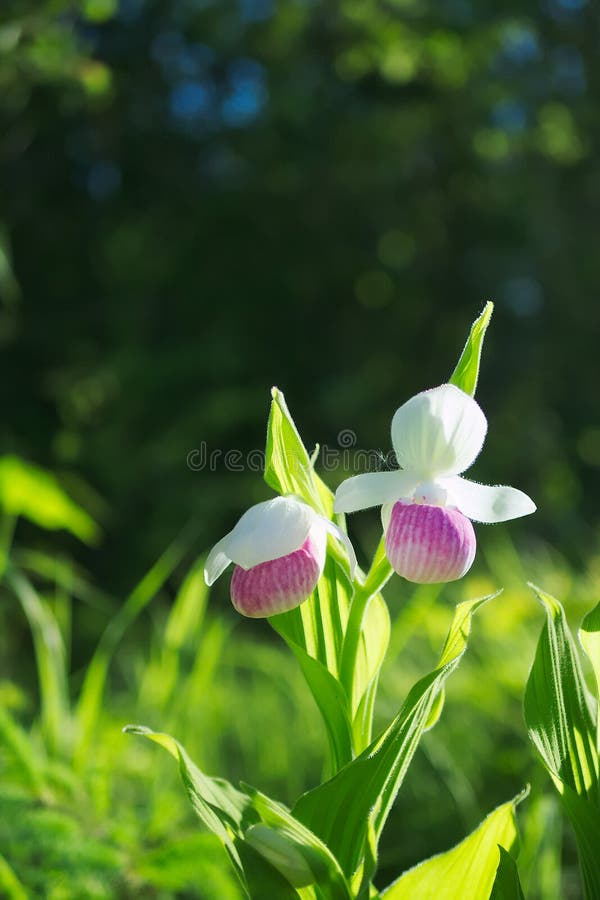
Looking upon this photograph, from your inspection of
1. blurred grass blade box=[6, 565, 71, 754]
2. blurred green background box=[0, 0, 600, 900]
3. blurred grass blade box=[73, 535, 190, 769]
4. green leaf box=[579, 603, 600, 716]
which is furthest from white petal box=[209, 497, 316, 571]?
blurred green background box=[0, 0, 600, 900]

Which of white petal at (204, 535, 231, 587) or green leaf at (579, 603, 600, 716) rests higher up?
white petal at (204, 535, 231, 587)

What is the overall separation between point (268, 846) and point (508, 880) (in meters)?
0.20

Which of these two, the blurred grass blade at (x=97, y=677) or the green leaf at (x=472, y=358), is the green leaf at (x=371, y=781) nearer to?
the green leaf at (x=472, y=358)

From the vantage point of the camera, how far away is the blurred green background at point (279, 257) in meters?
5.71

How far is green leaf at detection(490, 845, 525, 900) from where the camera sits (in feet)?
2.13

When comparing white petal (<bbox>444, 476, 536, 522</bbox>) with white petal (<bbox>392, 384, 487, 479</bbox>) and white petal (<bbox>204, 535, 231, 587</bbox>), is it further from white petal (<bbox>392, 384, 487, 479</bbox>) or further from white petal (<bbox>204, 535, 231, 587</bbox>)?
white petal (<bbox>204, 535, 231, 587</bbox>)

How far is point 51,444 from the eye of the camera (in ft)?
19.9

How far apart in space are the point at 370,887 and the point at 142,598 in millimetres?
694

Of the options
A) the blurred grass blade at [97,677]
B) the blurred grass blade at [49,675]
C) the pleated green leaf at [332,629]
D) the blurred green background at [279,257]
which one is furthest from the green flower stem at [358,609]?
the blurred green background at [279,257]

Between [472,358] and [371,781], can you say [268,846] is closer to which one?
[371,781]

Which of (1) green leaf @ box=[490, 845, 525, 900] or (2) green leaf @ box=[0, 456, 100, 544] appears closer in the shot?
(1) green leaf @ box=[490, 845, 525, 900]

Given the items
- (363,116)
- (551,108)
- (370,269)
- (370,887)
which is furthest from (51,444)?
(370,887)

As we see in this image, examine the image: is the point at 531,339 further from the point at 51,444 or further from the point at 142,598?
the point at 142,598

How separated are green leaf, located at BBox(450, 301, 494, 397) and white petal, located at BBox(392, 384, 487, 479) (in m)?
0.03
